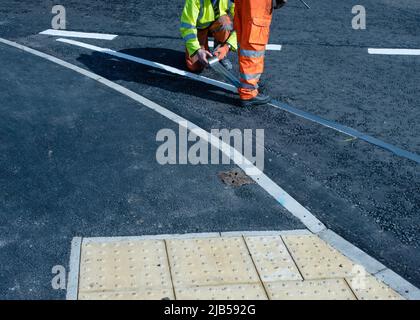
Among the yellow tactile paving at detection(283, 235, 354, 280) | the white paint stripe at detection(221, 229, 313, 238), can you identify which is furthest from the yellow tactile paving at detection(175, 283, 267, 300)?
the white paint stripe at detection(221, 229, 313, 238)

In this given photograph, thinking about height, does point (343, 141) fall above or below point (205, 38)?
Result: below

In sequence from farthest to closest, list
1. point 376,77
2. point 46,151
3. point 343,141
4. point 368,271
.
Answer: point 376,77
point 343,141
point 46,151
point 368,271

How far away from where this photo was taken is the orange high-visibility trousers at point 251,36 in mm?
7199

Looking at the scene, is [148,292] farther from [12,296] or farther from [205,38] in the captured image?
[205,38]

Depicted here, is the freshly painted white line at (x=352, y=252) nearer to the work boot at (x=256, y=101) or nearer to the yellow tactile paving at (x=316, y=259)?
the yellow tactile paving at (x=316, y=259)

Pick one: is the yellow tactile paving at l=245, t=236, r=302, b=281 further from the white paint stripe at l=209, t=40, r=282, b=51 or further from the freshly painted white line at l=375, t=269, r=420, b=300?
the white paint stripe at l=209, t=40, r=282, b=51

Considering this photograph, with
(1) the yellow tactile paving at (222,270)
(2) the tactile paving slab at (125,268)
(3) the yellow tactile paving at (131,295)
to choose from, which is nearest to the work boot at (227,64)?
(1) the yellow tactile paving at (222,270)

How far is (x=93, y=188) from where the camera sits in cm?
576

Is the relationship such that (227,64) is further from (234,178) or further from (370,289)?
Answer: (370,289)

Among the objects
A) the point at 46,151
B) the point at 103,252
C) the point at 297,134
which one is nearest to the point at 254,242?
the point at 103,252

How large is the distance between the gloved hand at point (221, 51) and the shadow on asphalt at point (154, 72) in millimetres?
378

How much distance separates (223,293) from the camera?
4367 millimetres

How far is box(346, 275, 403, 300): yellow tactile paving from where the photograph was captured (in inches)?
173
